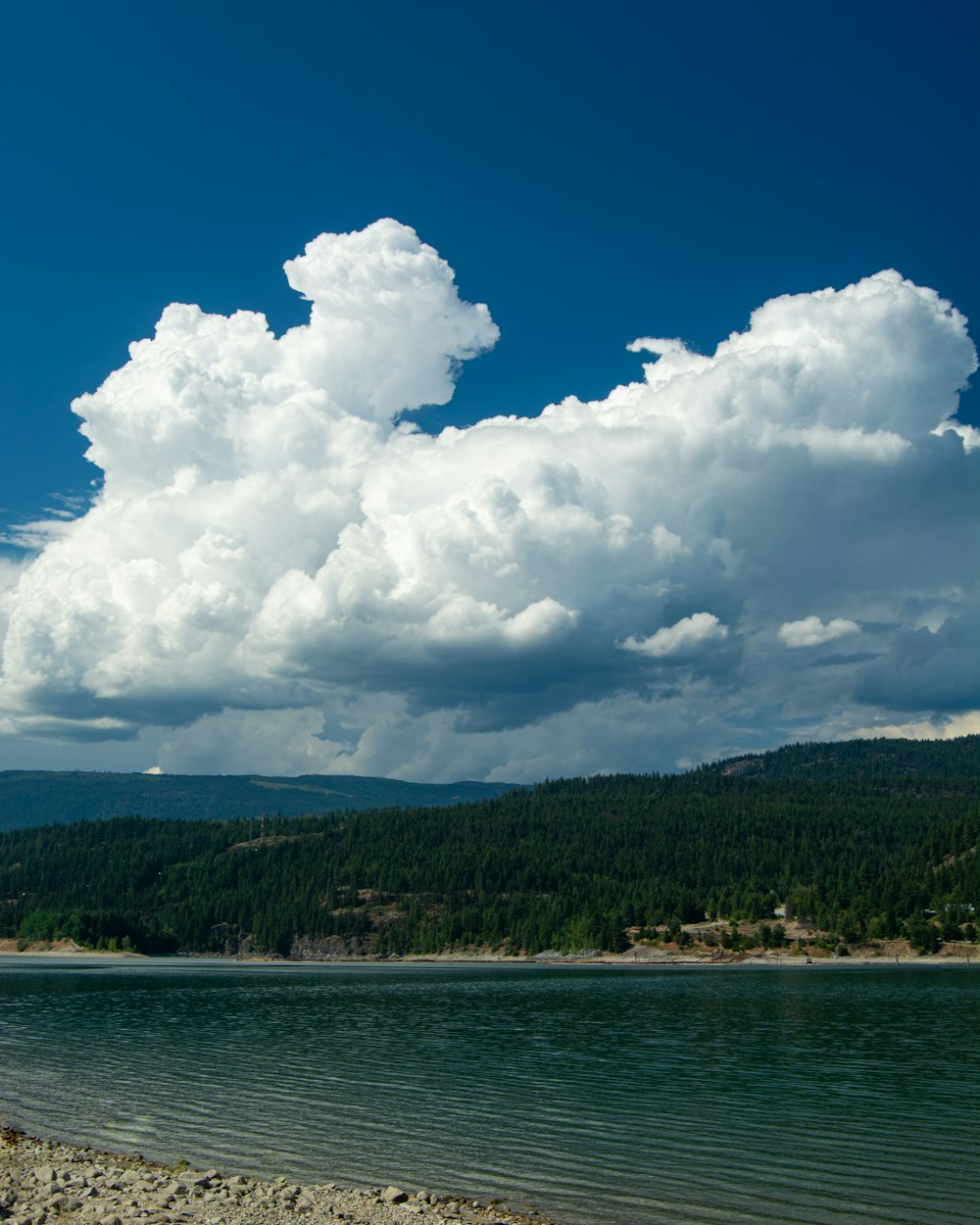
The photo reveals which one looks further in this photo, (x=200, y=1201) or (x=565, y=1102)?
(x=565, y=1102)

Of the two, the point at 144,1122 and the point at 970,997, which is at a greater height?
the point at 144,1122

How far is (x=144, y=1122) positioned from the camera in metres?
54.0

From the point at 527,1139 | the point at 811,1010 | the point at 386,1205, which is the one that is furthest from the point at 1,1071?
the point at 811,1010

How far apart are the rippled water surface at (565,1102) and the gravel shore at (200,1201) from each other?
3231 mm

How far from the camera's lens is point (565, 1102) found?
58125mm

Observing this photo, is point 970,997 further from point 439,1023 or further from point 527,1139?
point 527,1139

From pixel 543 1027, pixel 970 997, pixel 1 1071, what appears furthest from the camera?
pixel 970 997

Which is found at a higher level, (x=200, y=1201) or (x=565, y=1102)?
(x=200, y=1201)

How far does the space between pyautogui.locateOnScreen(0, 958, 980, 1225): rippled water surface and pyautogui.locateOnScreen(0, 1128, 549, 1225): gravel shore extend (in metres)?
3.23

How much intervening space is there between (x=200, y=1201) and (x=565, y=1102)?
27.3 m

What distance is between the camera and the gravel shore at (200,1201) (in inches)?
1345

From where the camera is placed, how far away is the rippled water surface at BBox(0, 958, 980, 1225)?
41031 mm

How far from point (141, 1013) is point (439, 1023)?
38.2 m

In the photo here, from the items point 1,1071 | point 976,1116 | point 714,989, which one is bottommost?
point 714,989
